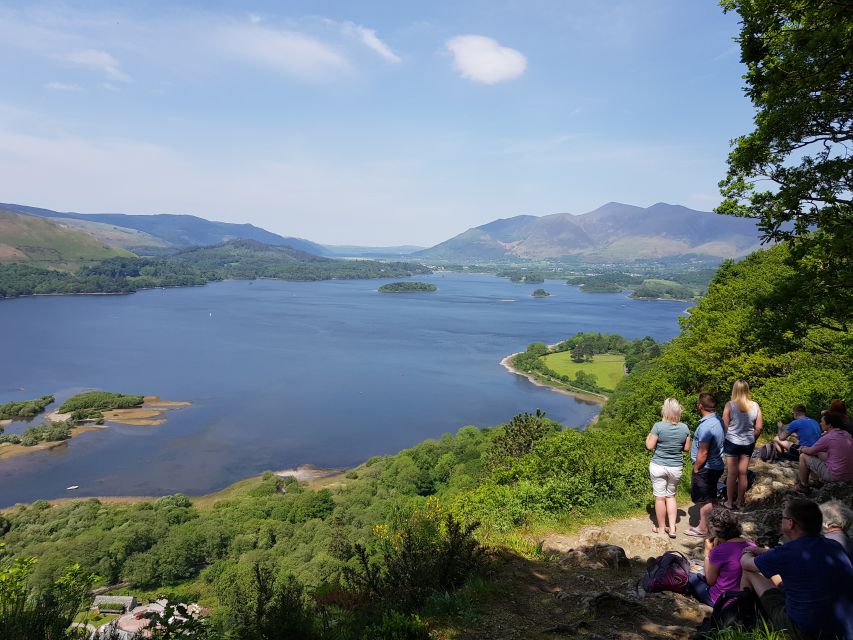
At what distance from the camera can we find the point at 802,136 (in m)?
6.54

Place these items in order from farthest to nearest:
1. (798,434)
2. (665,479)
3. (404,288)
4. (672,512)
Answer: (404,288) → (798,434) → (672,512) → (665,479)

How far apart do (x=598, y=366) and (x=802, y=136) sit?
72.6m

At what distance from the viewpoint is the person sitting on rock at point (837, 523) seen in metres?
3.63

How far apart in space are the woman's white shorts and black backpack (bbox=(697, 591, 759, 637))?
239 centimetres

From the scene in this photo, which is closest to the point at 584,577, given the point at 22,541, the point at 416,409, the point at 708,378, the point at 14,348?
the point at 708,378

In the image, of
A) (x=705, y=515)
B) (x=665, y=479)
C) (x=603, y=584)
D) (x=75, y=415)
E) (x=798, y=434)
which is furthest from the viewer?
(x=75, y=415)

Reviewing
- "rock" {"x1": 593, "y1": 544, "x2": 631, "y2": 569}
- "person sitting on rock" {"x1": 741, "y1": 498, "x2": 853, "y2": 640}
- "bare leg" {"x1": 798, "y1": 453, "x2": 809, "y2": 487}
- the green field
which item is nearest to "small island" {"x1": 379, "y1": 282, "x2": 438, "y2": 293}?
the green field

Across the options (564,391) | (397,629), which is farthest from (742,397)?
(564,391)

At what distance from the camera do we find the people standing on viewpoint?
5719 mm

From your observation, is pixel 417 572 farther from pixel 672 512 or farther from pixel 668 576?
pixel 672 512

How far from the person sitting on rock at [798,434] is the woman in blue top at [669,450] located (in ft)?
6.92

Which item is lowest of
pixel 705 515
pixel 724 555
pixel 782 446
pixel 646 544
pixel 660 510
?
pixel 646 544

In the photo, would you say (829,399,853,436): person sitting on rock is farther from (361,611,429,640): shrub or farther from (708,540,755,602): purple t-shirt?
(361,611,429,640): shrub

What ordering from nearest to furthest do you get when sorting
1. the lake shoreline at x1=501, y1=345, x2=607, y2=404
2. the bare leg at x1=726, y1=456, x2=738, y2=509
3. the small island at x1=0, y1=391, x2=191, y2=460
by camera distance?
the bare leg at x1=726, y1=456, x2=738, y2=509, the small island at x1=0, y1=391, x2=191, y2=460, the lake shoreline at x1=501, y1=345, x2=607, y2=404
